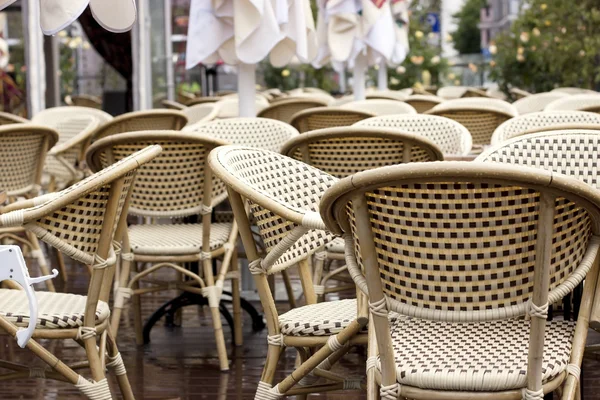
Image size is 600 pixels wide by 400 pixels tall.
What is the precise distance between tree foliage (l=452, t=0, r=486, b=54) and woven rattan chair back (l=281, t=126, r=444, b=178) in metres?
64.4

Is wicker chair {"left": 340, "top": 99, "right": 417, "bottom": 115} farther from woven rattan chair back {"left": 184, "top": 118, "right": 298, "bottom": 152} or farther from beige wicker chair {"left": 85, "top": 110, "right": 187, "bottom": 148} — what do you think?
woven rattan chair back {"left": 184, "top": 118, "right": 298, "bottom": 152}

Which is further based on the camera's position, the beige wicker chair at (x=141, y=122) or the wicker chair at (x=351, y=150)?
the beige wicker chair at (x=141, y=122)

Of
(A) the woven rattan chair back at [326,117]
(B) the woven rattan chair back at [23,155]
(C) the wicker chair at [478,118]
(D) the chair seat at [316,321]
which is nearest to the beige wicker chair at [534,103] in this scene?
(C) the wicker chair at [478,118]

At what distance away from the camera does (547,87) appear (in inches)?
623

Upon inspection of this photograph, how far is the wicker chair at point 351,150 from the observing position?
3.92 metres

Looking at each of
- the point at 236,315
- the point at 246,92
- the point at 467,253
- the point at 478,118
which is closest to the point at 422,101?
the point at 478,118

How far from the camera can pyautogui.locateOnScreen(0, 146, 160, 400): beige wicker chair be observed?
2.72 meters

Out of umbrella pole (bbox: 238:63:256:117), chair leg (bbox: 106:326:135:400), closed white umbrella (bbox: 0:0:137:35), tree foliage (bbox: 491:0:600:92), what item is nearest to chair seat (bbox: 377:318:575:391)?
chair leg (bbox: 106:326:135:400)

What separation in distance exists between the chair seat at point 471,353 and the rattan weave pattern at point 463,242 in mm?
165

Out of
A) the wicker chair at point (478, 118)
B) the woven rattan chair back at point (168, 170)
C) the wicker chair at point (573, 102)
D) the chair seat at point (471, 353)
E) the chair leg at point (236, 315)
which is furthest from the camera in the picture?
the wicker chair at point (573, 102)

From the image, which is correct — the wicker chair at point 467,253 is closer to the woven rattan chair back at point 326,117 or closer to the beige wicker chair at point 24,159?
the beige wicker chair at point 24,159

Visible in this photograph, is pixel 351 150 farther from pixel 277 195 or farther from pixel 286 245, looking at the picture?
pixel 286 245

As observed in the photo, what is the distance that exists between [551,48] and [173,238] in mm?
11098

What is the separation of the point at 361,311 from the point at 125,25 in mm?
1138
